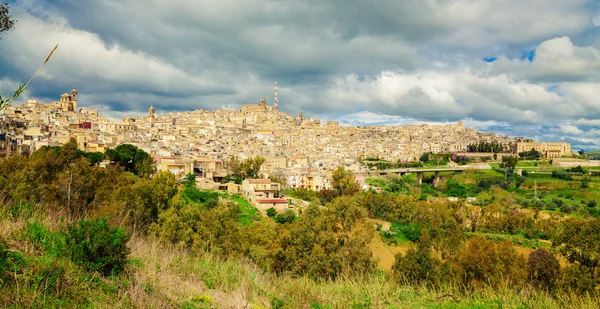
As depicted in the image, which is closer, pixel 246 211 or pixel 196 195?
pixel 196 195

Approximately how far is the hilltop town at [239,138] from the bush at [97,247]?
31.7m

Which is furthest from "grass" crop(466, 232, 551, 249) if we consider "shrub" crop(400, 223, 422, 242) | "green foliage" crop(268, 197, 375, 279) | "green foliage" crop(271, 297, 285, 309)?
"green foliage" crop(271, 297, 285, 309)

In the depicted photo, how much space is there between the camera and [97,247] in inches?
146

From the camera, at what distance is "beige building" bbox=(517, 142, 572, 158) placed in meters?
96.6

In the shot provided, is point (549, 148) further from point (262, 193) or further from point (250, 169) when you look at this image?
point (262, 193)

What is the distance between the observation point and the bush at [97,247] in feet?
12.0

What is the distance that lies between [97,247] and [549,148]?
11676cm

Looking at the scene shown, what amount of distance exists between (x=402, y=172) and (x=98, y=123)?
56390 millimetres

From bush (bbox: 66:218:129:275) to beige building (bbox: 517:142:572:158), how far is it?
10800 cm

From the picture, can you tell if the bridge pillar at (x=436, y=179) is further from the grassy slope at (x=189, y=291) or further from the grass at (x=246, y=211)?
the grassy slope at (x=189, y=291)

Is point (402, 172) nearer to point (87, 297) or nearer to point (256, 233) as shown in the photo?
point (256, 233)

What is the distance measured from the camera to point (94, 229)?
12.5ft

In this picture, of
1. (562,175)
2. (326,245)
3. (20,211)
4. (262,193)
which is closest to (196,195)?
(262,193)

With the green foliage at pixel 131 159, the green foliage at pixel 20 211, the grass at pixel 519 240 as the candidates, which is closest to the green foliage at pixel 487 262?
the grass at pixel 519 240
